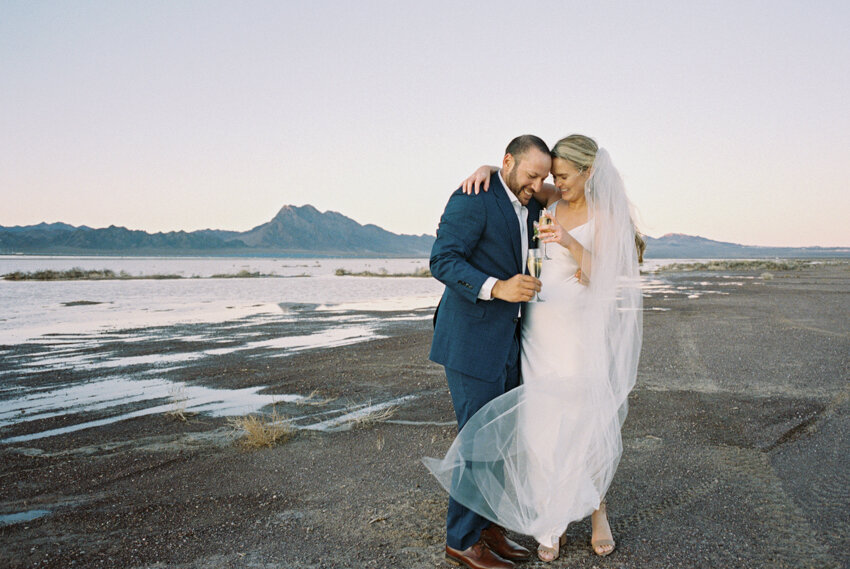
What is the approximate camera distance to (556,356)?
352 centimetres

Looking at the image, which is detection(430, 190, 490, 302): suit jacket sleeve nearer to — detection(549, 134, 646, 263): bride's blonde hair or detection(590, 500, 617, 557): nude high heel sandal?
detection(549, 134, 646, 263): bride's blonde hair

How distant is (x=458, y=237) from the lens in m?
3.32

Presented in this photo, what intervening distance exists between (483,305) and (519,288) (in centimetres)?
37

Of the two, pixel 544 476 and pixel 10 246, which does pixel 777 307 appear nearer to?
pixel 544 476

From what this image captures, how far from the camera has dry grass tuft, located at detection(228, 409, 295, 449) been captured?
5781 millimetres

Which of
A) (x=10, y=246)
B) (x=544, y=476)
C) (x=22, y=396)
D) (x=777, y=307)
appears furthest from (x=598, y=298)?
(x=10, y=246)

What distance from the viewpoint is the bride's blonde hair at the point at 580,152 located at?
11.4 ft

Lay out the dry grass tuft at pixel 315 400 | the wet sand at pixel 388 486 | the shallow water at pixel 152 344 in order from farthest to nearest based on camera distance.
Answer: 1. the dry grass tuft at pixel 315 400
2. the shallow water at pixel 152 344
3. the wet sand at pixel 388 486

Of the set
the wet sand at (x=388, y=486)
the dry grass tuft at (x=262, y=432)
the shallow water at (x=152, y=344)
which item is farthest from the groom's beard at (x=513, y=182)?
the shallow water at (x=152, y=344)

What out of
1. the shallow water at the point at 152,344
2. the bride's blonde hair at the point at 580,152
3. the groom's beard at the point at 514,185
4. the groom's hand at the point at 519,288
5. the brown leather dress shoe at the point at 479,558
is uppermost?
the bride's blonde hair at the point at 580,152

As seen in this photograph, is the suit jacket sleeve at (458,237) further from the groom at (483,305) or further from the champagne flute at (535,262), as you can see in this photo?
the champagne flute at (535,262)

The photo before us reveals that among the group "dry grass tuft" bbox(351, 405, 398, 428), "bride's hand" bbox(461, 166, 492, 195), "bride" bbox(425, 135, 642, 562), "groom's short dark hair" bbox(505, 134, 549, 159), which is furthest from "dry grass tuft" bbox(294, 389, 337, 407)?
"groom's short dark hair" bbox(505, 134, 549, 159)

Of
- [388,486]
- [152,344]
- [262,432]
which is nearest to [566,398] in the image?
[388,486]

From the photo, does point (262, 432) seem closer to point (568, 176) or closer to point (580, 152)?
point (568, 176)
